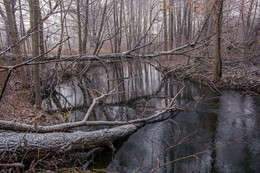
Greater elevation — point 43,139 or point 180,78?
point 180,78

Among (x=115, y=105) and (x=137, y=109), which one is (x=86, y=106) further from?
(x=137, y=109)

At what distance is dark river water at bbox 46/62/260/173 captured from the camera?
4457mm

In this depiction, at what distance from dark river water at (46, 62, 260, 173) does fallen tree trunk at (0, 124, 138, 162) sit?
394 millimetres

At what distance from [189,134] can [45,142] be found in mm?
3545

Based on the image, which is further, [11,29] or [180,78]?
[180,78]

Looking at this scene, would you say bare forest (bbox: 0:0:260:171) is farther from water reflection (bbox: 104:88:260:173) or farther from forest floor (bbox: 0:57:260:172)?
water reflection (bbox: 104:88:260:173)

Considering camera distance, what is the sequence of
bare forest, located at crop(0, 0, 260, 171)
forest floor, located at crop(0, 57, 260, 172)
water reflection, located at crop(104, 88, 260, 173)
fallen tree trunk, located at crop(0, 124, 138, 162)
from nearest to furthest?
fallen tree trunk, located at crop(0, 124, 138, 162)
bare forest, located at crop(0, 0, 260, 171)
water reflection, located at crop(104, 88, 260, 173)
forest floor, located at crop(0, 57, 260, 172)

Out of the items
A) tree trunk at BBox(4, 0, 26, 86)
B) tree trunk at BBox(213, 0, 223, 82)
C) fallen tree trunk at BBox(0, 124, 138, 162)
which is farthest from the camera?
tree trunk at BBox(213, 0, 223, 82)

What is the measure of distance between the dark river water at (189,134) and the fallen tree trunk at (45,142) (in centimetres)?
39

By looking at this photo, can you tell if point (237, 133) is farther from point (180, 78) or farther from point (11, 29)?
point (11, 29)

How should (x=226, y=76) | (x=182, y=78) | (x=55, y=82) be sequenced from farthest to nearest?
(x=182, y=78), (x=55, y=82), (x=226, y=76)

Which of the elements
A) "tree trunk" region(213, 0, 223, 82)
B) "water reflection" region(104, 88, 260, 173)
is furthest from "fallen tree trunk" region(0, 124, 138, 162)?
"tree trunk" region(213, 0, 223, 82)

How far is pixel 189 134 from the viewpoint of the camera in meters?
5.67

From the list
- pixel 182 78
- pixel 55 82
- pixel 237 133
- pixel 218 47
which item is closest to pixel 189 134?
pixel 237 133
